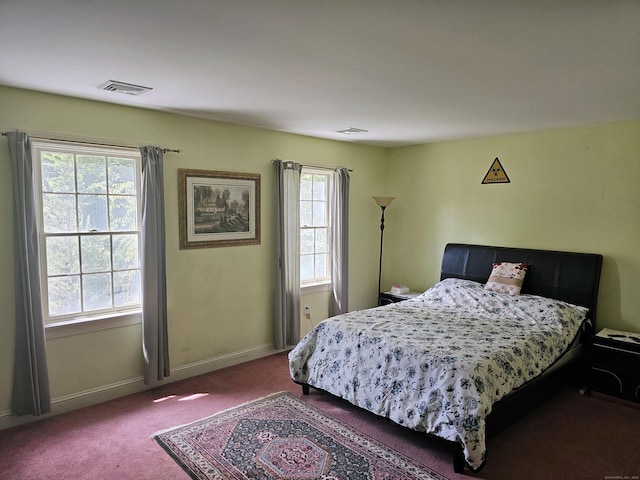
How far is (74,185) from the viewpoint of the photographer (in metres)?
3.30

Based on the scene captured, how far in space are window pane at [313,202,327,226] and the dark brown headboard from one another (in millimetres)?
1495

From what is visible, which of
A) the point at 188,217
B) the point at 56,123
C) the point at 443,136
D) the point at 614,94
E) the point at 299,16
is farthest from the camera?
the point at 443,136

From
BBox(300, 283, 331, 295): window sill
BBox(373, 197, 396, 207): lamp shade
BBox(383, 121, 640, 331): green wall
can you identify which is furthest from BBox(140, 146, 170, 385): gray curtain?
BBox(383, 121, 640, 331): green wall

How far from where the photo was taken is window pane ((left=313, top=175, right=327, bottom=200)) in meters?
5.04

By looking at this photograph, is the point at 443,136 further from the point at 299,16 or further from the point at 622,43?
the point at 299,16

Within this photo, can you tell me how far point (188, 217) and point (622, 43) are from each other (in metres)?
3.26

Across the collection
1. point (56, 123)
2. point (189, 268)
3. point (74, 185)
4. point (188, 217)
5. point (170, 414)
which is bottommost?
point (170, 414)

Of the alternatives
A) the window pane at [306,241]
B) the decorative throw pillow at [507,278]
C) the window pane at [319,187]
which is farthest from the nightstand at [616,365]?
the window pane at [319,187]

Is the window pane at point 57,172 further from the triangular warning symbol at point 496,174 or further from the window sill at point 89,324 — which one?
the triangular warning symbol at point 496,174

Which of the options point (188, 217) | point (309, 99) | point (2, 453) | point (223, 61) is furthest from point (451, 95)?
point (2, 453)

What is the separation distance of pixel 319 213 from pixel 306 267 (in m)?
0.65

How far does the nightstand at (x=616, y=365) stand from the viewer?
133 inches

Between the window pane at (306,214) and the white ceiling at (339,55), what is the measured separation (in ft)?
4.79

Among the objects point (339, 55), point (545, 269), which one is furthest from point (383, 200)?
point (339, 55)
